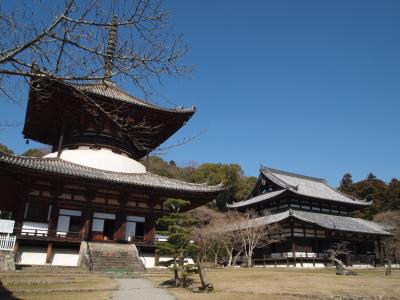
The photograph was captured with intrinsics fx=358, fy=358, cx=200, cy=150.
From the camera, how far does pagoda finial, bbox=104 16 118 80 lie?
6582 mm

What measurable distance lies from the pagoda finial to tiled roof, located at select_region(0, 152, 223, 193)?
1412 cm

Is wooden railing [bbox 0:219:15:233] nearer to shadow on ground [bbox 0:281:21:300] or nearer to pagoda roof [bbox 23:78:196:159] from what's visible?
pagoda roof [bbox 23:78:196:159]

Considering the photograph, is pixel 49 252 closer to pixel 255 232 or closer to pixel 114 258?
pixel 114 258

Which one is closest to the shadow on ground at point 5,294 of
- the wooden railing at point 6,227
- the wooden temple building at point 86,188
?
the wooden temple building at point 86,188

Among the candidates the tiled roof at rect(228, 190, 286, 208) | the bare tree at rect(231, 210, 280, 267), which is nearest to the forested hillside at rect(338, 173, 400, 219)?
the tiled roof at rect(228, 190, 286, 208)

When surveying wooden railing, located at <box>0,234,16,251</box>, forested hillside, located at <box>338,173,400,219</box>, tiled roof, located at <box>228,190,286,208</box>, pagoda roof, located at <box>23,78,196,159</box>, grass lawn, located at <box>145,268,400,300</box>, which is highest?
forested hillside, located at <box>338,173,400,219</box>

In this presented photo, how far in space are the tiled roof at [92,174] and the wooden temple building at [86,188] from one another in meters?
0.05

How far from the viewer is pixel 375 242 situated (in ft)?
140

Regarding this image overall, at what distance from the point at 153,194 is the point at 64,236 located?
5.88 meters

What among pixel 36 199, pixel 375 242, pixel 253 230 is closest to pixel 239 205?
pixel 253 230

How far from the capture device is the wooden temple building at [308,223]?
113ft

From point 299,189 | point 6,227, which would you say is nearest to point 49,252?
point 6,227

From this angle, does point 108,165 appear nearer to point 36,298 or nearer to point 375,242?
point 36,298

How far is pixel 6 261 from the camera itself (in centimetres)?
1656
